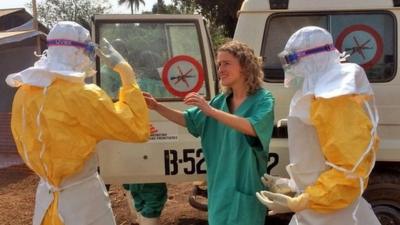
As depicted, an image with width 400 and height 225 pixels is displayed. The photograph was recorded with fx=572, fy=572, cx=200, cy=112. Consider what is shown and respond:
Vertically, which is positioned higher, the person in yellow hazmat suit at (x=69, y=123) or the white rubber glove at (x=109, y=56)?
the white rubber glove at (x=109, y=56)

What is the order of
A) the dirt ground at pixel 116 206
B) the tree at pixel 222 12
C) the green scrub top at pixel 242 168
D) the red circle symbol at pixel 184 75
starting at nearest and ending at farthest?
the green scrub top at pixel 242 168 → the red circle symbol at pixel 184 75 → the dirt ground at pixel 116 206 → the tree at pixel 222 12

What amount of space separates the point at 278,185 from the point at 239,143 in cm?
37

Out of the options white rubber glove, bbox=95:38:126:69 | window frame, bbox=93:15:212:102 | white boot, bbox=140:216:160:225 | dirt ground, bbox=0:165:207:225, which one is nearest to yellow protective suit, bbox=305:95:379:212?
white rubber glove, bbox=95:38:126:69

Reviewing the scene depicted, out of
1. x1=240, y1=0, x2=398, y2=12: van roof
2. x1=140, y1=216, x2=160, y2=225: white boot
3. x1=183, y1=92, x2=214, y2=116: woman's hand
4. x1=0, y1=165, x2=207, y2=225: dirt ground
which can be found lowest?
x1=0, y1=165, x2=207, y2=225: dirt ground

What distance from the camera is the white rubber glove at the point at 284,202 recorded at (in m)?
2.55

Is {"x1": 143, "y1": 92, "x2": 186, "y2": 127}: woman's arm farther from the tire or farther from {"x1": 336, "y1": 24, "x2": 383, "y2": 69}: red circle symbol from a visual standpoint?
the tire

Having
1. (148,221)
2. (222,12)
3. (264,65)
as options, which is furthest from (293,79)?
(222,12)

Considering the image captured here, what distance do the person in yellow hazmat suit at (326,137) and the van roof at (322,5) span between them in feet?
4.85

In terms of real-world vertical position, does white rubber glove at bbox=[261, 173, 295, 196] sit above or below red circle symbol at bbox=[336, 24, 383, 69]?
below

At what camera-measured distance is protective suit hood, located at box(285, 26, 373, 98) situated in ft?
8.36

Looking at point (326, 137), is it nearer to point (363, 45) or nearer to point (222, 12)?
point (363, 45)

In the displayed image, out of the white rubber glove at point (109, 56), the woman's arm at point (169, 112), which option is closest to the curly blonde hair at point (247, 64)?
the woman's arm at point (169, 112)

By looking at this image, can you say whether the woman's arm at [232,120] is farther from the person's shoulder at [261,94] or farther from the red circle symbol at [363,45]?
the red circle symbol at [363,45]

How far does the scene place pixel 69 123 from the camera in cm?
280
